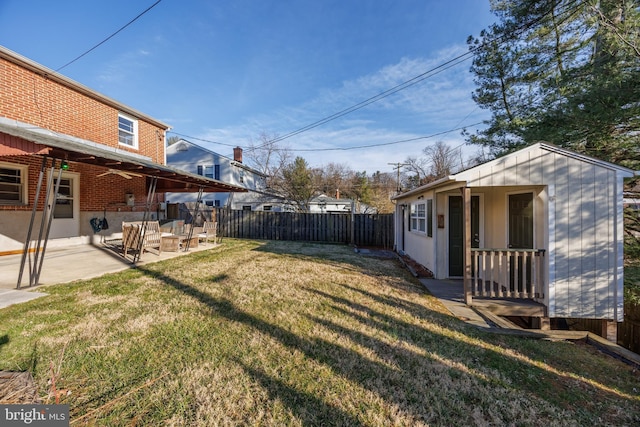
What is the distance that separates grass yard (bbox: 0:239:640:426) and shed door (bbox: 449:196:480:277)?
2459 mm

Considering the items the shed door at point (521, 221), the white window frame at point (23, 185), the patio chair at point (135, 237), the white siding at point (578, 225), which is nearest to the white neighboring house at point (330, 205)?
the patio chair at point (135, 237)

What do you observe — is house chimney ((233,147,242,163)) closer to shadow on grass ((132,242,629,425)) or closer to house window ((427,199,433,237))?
house window ((427,199,433,237))

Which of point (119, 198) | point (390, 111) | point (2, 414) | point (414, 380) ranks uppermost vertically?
point (390, 111)

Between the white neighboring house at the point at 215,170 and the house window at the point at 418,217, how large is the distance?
14.5 meters

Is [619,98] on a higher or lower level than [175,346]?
higher

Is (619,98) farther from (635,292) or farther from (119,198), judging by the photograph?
(119,198)

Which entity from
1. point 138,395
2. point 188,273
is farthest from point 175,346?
point 188,273

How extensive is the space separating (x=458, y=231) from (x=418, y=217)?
1.70m

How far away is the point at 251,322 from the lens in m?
3.80

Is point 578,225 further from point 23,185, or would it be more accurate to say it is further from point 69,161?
point 23,185

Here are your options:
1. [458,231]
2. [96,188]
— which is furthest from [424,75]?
[96,188]

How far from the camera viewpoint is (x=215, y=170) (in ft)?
74.6

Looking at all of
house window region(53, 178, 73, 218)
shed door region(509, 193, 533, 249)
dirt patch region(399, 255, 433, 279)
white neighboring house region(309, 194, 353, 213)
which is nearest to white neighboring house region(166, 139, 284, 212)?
white neighboring house region(309, 194, 353, 213)

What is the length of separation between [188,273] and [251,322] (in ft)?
10.8
